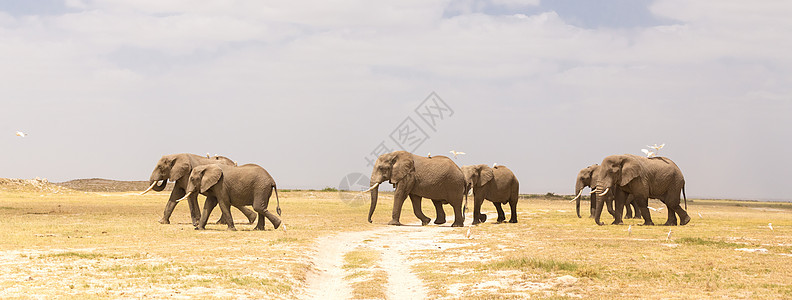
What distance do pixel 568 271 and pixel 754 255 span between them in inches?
246

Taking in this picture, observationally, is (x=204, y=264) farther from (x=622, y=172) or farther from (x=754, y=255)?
(x=622, y=172)

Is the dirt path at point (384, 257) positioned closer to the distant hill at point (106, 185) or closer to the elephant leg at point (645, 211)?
the elephant leg at point (645, 211)

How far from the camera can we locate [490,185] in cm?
3516

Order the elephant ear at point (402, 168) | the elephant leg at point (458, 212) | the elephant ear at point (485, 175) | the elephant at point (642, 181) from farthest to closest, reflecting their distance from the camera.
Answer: the elephant ear at point (485, 175) → the elephant at point (642, 181) → the elephant leg at point (458, 212) → the elephant ear at point (402, 168)

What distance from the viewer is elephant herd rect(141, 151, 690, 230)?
27.3 m

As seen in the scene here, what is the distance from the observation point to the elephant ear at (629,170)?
32812mm

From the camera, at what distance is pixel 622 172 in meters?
33.2

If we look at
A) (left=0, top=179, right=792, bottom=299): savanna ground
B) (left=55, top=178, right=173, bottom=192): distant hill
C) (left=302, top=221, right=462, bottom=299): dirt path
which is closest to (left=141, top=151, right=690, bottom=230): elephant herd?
(left=302, top=221, right=462, bottom=299): dirt path

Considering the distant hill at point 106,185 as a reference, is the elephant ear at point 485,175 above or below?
above

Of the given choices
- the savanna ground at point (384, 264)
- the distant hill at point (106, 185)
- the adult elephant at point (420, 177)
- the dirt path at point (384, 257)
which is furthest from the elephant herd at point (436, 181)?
the distant hill at point (106, 185)

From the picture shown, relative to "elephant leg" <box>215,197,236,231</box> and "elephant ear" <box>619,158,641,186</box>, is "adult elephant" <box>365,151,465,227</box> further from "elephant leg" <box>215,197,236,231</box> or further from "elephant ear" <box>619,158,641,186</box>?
"elephant ear" <box>619,158,641,186</box>

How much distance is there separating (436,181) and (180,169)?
10936 mm

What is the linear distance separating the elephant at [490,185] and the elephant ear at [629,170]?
16.7ft

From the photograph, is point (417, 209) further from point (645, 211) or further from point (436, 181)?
point (645, 211)
